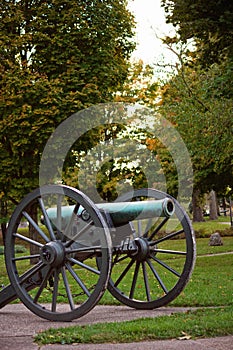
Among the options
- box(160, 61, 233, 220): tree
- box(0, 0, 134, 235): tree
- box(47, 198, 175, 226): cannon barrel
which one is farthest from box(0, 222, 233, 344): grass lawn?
box(0, 0, 134, 235): tree

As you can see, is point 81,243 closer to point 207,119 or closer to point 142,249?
point 142,249

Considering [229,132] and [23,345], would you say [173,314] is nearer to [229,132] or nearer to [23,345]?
[23,345]

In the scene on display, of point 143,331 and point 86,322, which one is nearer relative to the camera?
point 143,331

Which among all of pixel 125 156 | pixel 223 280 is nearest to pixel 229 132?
pixel 125 156

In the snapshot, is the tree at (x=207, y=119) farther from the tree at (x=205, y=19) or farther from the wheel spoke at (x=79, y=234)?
the wheel spoke at (x=79, y=234)

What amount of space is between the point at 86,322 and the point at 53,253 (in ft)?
3.10

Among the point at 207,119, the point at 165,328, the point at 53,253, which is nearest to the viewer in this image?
the point at 165,328

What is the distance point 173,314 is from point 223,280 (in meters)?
6.23

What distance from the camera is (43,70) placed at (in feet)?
67.7

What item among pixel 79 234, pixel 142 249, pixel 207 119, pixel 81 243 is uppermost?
pixel 207 119

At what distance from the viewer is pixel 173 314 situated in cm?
870

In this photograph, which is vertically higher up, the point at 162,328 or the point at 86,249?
the point at 86,249

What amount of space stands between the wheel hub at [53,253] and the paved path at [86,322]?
0.75 meters

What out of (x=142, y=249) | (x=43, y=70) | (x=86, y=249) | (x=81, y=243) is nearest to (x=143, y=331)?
(x=86, y=249)
